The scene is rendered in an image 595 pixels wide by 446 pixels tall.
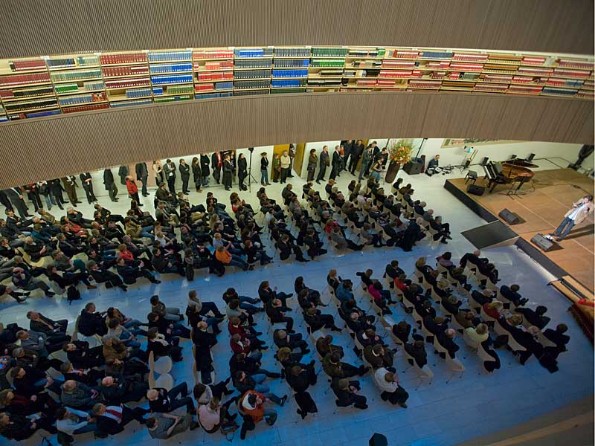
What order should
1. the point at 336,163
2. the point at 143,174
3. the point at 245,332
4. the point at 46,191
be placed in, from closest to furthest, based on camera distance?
the point at 245,332
the point at 46,191
the point at 143,174
the point at 336,163

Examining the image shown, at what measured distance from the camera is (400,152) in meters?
13.8

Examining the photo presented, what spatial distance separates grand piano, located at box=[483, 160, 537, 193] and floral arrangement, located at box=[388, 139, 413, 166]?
9.03ft

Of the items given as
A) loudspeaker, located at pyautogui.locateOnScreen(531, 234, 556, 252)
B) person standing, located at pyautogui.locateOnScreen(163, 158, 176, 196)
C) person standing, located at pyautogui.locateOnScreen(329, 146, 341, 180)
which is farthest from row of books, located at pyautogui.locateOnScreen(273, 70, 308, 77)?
loudspeaker, located at pyautogui.locateOnScreen(531, 234, 556, 252)

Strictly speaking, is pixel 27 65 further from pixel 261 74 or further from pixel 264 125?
pixel 264 125

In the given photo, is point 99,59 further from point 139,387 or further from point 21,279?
point 139,387

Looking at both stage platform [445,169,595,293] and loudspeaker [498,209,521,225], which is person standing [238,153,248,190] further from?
loudspeaker [498,209,521,225]

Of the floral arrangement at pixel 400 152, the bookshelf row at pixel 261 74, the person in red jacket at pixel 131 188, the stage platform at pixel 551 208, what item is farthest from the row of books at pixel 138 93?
the stage platform at pixel 551 208

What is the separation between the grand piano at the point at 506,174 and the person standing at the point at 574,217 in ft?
7.46

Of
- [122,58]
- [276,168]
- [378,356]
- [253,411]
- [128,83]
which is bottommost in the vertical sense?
[253,411]

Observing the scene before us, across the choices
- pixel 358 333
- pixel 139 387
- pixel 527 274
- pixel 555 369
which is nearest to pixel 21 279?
pixel 139 387

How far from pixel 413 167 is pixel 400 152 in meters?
1.13

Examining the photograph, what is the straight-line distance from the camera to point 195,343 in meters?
6.66

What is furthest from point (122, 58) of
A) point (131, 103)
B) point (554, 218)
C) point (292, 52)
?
point (554, 218)

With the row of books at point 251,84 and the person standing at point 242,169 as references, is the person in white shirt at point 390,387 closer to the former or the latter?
the row of books at point 251,84
